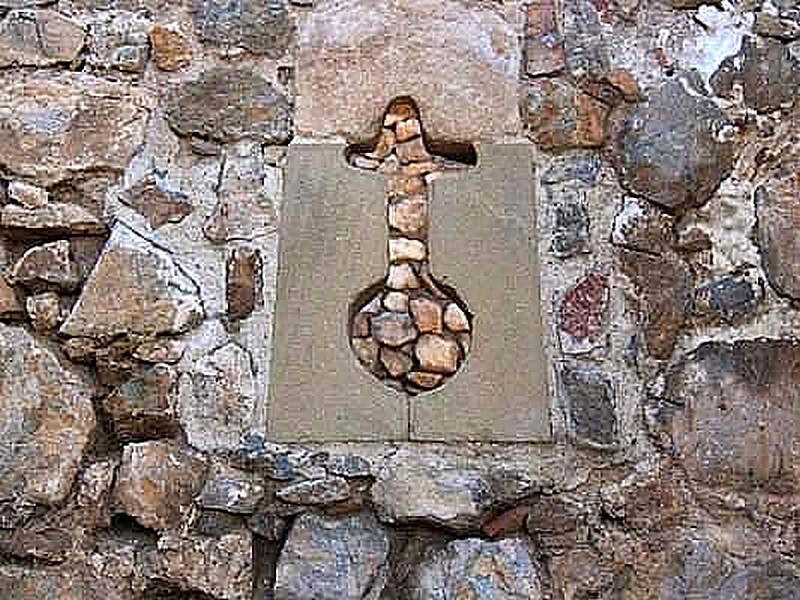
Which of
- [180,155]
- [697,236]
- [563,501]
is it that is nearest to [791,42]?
[697,236]

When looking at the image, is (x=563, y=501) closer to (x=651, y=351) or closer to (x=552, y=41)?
(x=651, y=351)

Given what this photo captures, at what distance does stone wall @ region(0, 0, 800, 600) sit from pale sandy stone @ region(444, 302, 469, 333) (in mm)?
28

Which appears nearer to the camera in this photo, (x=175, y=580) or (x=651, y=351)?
(x=175, y=580)

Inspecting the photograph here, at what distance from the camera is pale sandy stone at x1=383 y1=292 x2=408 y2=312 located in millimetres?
1580

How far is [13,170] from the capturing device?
1.62 metres

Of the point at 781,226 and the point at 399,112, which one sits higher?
the point at 399,112

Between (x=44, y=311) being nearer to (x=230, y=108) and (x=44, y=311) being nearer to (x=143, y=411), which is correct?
(x=143, y=411)

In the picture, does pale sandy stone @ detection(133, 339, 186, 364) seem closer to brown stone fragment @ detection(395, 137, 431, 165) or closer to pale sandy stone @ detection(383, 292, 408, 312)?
pale sandy stone @ detection(383, 292, 408, 312)

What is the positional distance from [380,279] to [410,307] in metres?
0.06

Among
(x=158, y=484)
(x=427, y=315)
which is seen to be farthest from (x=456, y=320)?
(x=158, y=484)

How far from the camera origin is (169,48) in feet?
5.57

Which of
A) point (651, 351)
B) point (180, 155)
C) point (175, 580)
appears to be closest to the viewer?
point (175, 580)

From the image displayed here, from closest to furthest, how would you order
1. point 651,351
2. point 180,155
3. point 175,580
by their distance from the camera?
point 175,580, point 651,351, point 180,155

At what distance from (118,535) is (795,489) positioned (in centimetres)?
97
